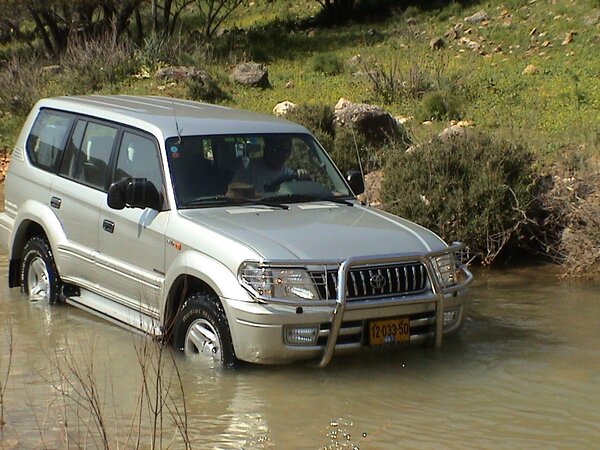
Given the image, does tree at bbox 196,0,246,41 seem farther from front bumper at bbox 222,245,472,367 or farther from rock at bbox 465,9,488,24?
front bumper at bbox 222,245,472,367

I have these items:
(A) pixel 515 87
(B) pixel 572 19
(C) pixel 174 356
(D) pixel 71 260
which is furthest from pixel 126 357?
(B) pixel 572 19

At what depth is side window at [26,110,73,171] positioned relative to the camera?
9.27 m

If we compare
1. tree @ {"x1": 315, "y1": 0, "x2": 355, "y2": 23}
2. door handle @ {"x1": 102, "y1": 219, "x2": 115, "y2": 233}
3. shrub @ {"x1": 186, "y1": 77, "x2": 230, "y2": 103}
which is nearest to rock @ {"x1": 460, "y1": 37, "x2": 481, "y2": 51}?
shrub @ {"x1": 186, "y1": 77, "x2": 230, "y2": 103}

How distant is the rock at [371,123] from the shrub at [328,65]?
842 centimetres

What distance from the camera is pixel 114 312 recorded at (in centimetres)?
838

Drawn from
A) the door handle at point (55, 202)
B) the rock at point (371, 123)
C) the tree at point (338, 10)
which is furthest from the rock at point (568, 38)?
the door handle at point (55, 202)

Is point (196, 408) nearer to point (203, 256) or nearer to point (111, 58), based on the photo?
point (203, 256)

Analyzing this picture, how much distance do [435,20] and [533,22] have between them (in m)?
4.83

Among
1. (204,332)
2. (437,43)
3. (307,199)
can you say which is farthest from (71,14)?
(204,332)

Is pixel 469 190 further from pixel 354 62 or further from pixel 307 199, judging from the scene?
pixel 354 62

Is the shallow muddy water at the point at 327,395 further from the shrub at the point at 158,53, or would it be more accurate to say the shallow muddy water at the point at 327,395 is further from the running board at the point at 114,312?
the shrub at the point at 158,53

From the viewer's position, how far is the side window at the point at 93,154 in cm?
866

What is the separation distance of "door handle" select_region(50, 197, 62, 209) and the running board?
0.70 m

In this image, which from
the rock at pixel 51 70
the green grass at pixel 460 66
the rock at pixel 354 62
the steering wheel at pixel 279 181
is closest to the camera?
the steering wheel at pixel 279 181
